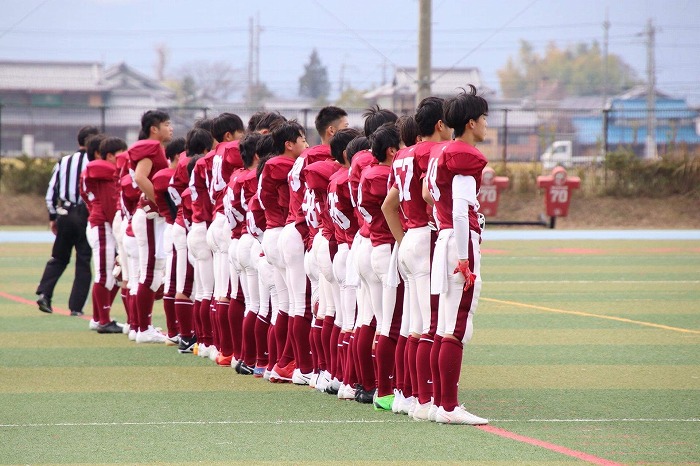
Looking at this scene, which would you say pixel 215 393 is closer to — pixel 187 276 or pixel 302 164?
pixel 302 164

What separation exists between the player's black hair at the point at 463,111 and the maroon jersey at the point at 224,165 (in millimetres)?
3378

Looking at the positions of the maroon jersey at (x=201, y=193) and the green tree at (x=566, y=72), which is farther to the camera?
the green tree at (x=566, y=72)

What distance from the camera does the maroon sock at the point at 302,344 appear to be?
9578mm

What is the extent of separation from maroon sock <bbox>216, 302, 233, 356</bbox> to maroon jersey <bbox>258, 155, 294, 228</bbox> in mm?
1241

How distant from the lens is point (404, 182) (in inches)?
311

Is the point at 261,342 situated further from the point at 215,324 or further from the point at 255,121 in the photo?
the point at 255,121

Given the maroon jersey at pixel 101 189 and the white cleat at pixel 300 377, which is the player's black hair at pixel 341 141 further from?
the maroon jersey at pixel 101 189

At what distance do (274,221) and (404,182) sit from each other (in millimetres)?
2151

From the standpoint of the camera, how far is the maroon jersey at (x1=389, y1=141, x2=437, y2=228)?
786cm

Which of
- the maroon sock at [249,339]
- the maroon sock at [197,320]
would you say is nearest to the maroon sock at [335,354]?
the maroon sock at [249,339]

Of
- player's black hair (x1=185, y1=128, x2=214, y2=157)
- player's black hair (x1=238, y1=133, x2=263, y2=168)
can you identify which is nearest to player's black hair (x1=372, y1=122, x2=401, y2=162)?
player's black hair (x1=238, y1=133, x2=263, y2=168)

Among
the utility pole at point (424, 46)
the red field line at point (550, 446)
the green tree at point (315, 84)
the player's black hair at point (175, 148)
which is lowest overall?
the red field line at point (550, 446)

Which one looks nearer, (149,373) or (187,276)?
(149,373)

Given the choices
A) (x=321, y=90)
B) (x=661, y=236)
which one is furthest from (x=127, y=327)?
(x=321, y=90)
